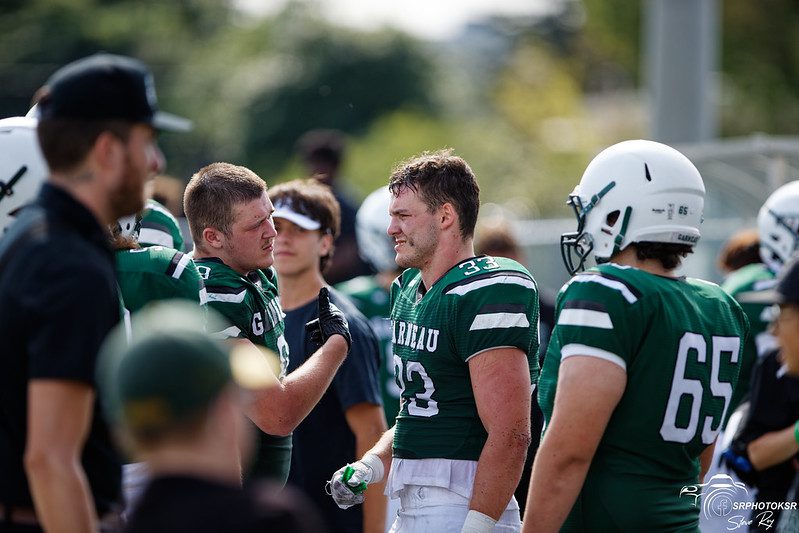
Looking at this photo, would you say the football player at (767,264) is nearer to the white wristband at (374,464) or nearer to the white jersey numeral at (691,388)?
the white jersey numeral at (691,388)

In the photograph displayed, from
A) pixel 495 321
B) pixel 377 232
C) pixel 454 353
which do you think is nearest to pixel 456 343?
pixel 454 353

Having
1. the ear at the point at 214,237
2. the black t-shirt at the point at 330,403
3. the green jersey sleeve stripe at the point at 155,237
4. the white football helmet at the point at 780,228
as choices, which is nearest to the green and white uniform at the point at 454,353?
the ear at the point at 214,237

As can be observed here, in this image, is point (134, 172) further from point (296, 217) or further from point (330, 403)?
point (330, 403)

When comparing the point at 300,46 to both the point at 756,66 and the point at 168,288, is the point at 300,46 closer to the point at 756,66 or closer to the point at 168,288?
the point at 756,66

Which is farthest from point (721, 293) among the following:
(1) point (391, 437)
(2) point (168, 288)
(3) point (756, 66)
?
(3) point (756, 66)

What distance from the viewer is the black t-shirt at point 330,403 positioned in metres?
5.23

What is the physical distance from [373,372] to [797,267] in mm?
2348

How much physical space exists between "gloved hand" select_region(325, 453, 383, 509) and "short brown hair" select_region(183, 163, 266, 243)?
3.32 ft

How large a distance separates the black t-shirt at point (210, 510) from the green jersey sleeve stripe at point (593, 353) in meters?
1.32

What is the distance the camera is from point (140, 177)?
118 inches

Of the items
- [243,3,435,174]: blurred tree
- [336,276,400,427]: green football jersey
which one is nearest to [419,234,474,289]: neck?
[336,276,400,427]: green football jersey

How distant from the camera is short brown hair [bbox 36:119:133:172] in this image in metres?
2.94

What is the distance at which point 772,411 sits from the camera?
491 cm

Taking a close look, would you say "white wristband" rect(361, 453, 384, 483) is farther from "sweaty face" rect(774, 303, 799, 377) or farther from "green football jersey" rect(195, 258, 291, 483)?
"sweaty face" rect(774, 303, 799, 377)
